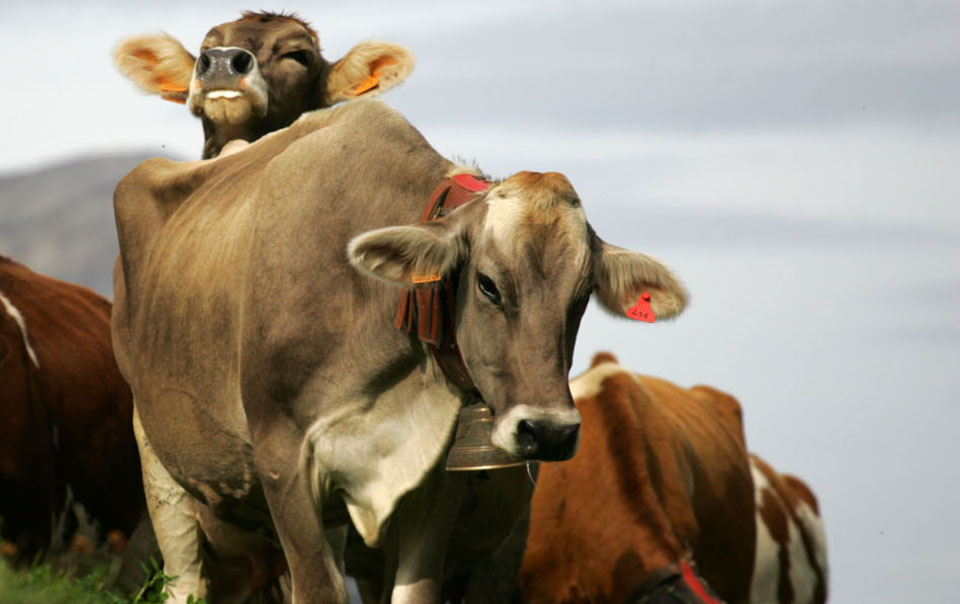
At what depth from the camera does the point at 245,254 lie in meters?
6.01

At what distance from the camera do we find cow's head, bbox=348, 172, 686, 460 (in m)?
4.99

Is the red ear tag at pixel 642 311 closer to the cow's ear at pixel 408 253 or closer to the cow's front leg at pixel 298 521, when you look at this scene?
the cow's ear at pixel 408 253

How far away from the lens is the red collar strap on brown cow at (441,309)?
531 cm

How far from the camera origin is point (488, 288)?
515 centimetres

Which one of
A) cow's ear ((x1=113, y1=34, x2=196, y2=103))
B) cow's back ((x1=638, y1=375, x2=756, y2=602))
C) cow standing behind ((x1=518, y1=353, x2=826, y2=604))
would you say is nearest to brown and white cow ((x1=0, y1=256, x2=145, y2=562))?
cow's ear ((x1=113, y1=34, x2=196, y2=103))

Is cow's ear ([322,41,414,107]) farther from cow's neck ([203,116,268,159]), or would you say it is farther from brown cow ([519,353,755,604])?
brown cow ([519,353,755,604])

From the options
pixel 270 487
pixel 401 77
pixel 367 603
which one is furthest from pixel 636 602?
pixel 270 487

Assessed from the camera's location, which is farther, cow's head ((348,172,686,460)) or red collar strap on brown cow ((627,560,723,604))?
red collar strap on brown cow ((627,560,723,604))

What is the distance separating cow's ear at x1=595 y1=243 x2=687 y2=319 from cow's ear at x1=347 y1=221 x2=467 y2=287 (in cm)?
50

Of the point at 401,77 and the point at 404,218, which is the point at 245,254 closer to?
the point at 404,218

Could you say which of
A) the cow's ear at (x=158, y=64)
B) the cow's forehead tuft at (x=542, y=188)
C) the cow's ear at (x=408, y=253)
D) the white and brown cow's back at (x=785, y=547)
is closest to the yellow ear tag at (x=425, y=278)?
the cow's ear at (x=408, y=253)

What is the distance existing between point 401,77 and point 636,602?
10.9ft

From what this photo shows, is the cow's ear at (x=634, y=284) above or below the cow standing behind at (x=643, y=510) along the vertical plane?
above

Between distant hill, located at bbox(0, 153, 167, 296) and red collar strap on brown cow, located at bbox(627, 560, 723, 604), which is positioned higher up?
red collar strap on brown cow, located at bbox(627, 560, 723, 604)
